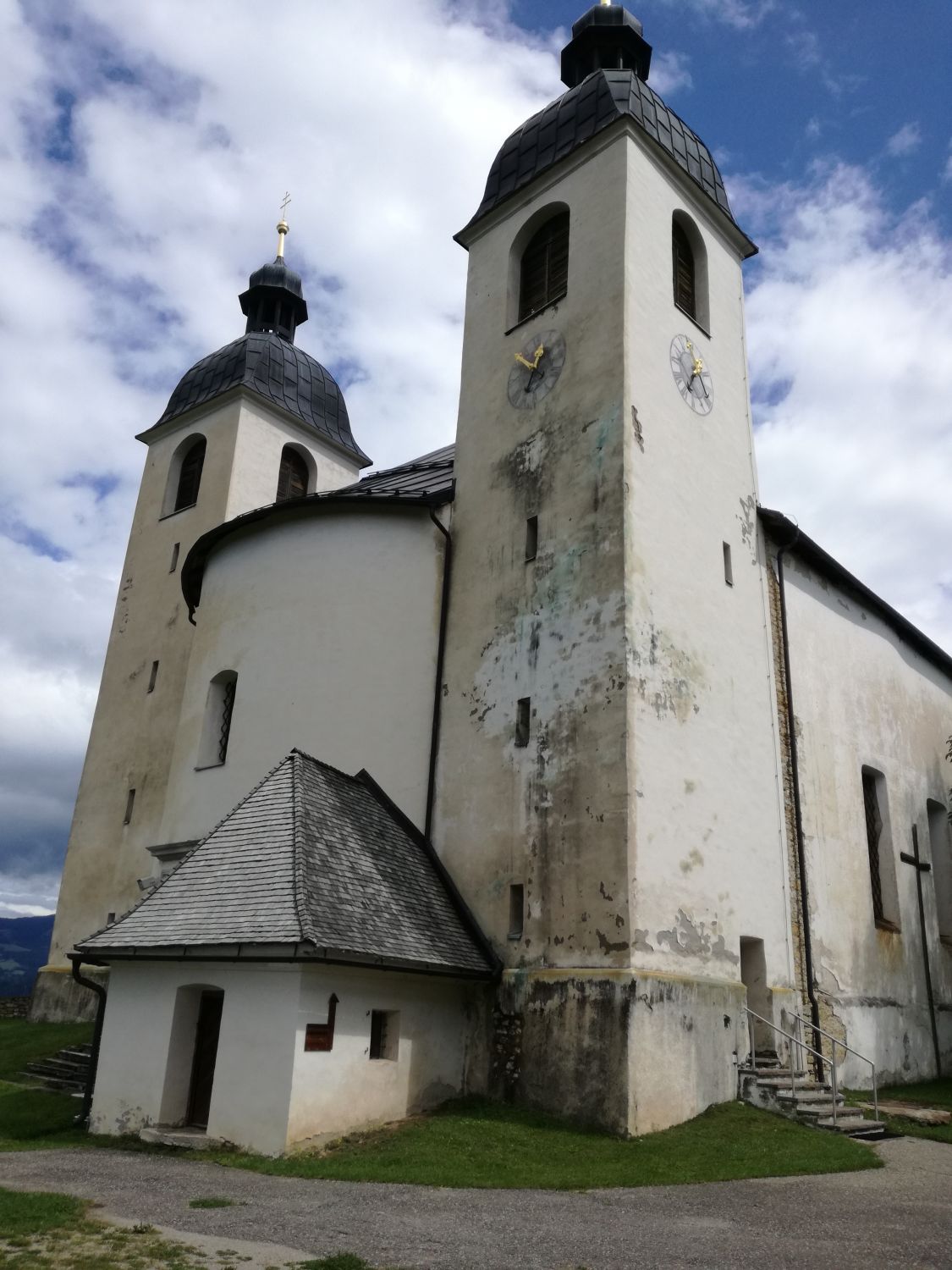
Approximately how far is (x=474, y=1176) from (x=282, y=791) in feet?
18.4

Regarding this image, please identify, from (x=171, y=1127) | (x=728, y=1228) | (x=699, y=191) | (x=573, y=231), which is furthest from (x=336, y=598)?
(x=728, y=1228)

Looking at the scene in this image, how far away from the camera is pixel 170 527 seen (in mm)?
27953

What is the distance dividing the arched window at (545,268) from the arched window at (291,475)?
11.7 m

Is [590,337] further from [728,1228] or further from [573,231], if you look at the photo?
[728,1228]

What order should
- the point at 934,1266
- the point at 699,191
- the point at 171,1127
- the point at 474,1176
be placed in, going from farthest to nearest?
the point at 699,191
the point at 171,1127
the point at 474,1176
the point at 934,1266

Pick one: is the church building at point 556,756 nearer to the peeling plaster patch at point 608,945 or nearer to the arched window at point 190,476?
the peeling plaster patch at point 608,945

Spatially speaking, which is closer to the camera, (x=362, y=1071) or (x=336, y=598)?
(x=362, y=1071)

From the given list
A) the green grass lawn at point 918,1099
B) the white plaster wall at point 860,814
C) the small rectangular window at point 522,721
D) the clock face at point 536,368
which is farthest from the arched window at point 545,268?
the green grass lawn at point 918,1099

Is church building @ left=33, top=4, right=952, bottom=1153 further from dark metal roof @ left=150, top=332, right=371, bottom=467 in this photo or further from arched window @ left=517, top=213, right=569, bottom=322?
dark metal roof @ left=150, top=332, right=371, bottom=467

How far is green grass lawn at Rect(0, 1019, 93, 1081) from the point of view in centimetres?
1816

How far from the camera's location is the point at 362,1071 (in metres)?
11.6

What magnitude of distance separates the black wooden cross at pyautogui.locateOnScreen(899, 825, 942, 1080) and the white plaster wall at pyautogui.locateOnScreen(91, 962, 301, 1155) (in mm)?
13316

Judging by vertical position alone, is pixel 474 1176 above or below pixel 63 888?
below

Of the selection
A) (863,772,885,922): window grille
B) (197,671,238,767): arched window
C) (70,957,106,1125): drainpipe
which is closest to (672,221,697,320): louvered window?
(863,772,885,922): window grille
